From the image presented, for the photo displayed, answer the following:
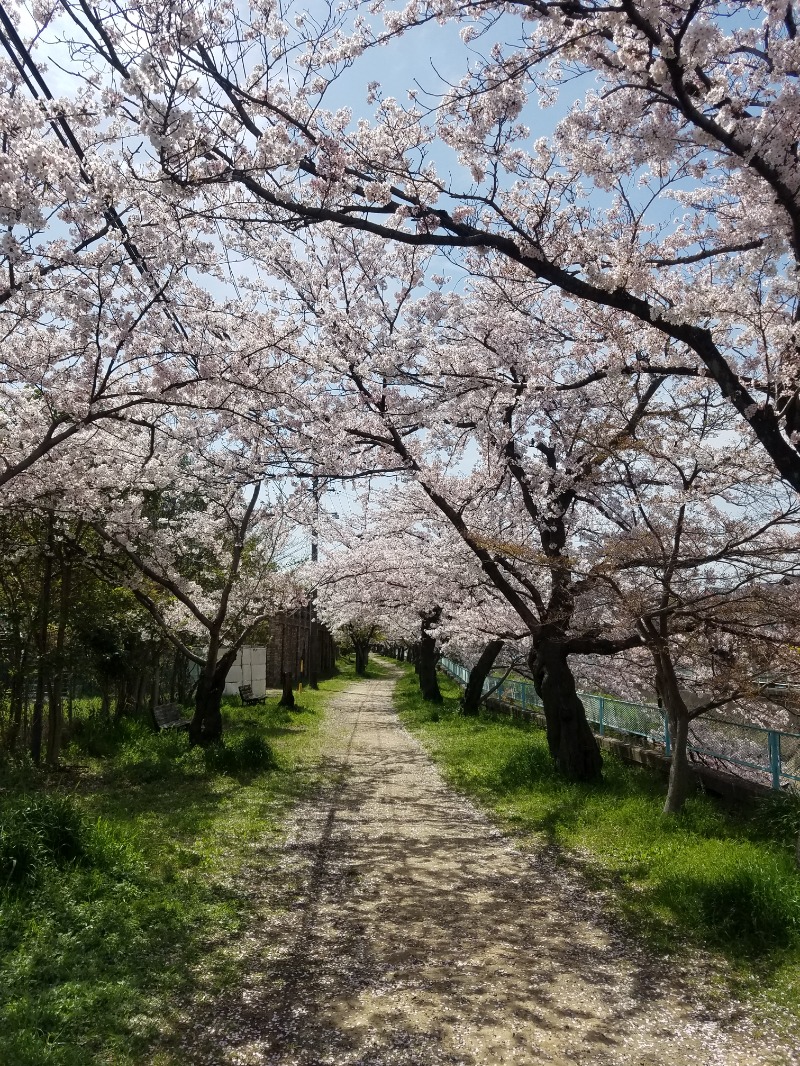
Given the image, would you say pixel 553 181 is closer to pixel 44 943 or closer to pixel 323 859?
pixel 323 859

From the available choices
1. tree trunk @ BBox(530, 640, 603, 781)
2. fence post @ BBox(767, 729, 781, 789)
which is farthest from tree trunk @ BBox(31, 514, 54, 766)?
fence post @ BBox(767, 729, 781, 789)

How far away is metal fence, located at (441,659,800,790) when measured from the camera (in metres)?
6.91

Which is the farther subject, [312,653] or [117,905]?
[312,653]

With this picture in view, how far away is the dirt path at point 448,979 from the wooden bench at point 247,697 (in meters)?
14.2

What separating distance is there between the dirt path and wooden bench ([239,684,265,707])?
14.2 meters

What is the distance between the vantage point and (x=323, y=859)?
631 cm

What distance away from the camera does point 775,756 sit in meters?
6.96

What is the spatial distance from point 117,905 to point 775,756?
5.96 meters

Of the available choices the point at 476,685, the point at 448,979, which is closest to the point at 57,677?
the point at 448,979

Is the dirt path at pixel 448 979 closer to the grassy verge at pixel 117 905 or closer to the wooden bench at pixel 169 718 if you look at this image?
the grassy verge at pixel 117 905

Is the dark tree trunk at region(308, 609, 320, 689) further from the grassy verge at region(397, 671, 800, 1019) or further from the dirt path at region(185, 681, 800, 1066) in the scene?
the dirt path at region(185, 681, 800, 1066)

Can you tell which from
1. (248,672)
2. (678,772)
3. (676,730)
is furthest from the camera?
(248,672)

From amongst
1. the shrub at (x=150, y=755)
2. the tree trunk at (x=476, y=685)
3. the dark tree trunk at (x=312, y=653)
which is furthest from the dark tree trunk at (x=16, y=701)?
the dark tree trunk at (x=312, y=653)

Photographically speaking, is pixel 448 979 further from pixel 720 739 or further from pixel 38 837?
pixel 720 739
